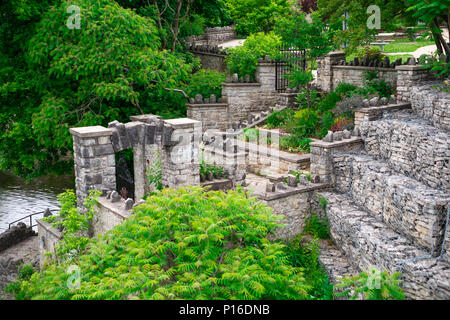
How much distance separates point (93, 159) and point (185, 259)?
4.83 meters

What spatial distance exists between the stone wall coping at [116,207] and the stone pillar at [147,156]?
1873 millimetres

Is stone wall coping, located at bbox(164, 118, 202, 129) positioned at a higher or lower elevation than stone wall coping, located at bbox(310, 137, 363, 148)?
higher

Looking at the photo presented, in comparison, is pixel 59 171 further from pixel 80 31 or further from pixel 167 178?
pixel 167 178

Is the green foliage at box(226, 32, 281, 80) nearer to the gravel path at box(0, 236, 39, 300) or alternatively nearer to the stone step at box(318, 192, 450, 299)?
the stone step at box(318, 192, 450, 299)

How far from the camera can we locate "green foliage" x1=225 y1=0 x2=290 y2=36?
34.8 meters

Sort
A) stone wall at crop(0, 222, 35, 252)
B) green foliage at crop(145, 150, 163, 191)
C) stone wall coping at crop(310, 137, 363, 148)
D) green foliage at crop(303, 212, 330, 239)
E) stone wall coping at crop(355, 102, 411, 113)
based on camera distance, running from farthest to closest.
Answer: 1. stone wall at crop(0, 222, 35, 252)
2. stone wall coping at crop(355, 102, 411, 113)
3. stone wall coping at crop(310, 137, 363, 148)
4. green foliage at crop(303, 212, 330, 239)
5. green foliage at crop(145, 150, 163, 191)

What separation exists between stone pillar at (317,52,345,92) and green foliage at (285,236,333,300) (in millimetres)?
9472

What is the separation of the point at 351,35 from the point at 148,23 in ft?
24.6

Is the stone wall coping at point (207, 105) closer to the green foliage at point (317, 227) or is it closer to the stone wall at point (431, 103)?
the green foliage at point (317, 227)

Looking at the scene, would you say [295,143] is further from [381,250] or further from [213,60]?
[213,60]

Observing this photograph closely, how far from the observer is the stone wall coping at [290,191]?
15430 mm

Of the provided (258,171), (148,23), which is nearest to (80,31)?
(148,23)

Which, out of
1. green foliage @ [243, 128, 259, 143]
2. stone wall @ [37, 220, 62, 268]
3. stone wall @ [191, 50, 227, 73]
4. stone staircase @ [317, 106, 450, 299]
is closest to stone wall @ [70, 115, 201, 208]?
stone wall @ [37, 220, 62, 268]
